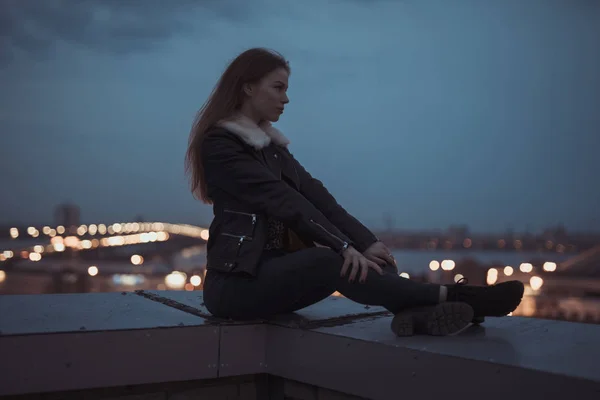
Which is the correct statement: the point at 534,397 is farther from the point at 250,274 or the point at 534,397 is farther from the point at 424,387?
the point at 250,274

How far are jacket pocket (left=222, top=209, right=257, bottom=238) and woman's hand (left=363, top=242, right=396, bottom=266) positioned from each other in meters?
0.50

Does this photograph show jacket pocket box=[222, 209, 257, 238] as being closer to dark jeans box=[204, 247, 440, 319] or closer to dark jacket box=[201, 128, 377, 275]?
dark jacket box=[201, 128, 377, 275]

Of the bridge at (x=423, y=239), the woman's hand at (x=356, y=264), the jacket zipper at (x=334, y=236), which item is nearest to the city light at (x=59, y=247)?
the bridge at (x=423, y=239)

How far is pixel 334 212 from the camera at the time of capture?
308cm

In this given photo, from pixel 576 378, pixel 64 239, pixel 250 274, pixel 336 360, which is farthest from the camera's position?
pixel 64 239

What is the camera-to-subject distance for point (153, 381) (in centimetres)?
243

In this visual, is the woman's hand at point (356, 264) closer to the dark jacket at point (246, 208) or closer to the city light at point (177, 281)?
the dark jacket at point (246, 208)

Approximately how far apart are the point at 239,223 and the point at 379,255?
60cm

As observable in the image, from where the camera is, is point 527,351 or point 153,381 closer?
point 527,351

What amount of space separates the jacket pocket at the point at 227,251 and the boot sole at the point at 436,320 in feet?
2.15

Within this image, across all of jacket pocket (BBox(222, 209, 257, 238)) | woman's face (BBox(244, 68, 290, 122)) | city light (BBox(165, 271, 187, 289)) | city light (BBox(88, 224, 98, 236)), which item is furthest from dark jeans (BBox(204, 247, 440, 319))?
city light (BBox(88, 224, 98, 236))

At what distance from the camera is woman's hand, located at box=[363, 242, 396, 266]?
274cm

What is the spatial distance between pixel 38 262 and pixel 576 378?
7653 cm

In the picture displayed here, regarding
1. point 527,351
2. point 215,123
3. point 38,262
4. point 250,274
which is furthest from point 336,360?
point 38,262
